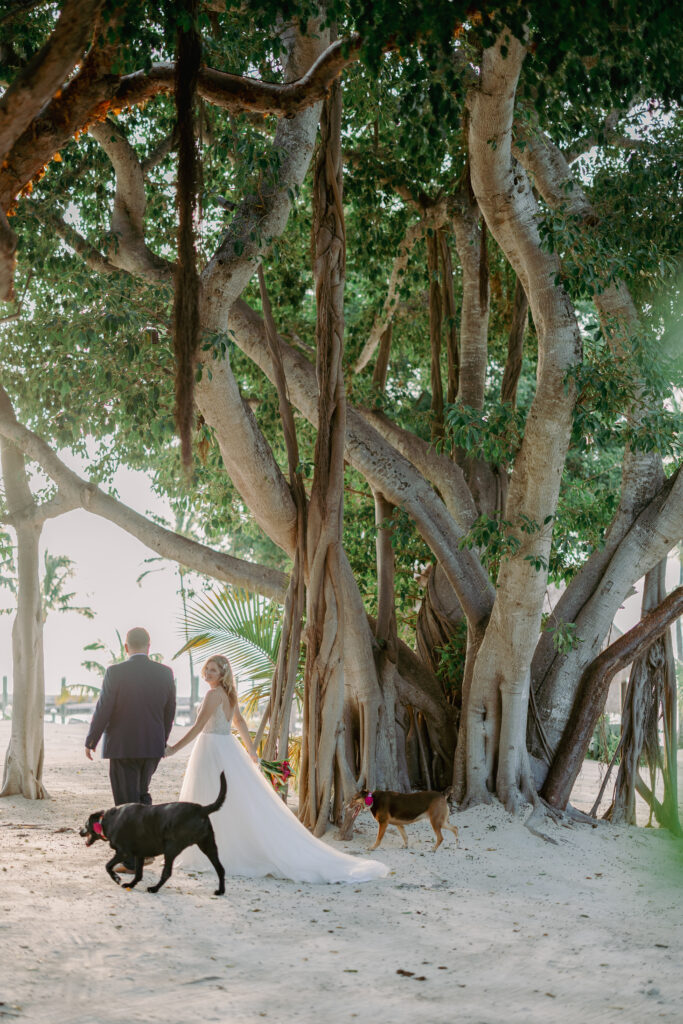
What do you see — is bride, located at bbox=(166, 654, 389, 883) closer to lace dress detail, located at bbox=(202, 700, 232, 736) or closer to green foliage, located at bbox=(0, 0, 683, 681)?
lace dress detail, located at bbox=(202, 700, 232, 736)

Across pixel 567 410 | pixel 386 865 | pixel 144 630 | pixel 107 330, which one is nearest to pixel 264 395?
pixel 107 330

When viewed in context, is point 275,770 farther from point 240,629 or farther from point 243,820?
point 240,629

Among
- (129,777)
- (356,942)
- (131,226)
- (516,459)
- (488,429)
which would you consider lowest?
(356,942)

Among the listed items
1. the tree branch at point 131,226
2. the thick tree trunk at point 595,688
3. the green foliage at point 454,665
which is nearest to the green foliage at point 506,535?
the thick tree trunk at point 595,688

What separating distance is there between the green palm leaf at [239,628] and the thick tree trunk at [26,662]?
1311 millimetres

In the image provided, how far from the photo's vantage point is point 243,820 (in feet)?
17.5

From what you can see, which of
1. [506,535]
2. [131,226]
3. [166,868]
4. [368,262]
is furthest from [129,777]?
[368,262]

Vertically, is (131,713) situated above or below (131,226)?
below

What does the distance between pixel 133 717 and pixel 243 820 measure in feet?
2.73

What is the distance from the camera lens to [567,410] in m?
6.25

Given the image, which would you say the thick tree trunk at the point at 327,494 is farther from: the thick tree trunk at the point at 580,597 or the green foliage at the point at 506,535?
the thick tree trunk at the point at 580,597

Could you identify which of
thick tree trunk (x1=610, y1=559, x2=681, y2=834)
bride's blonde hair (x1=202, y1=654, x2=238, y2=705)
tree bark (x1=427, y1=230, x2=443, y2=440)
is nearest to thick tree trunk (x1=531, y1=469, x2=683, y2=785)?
thick tree trunk (x1=610, y1=559, x2=681, y2=834)

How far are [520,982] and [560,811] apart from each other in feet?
13.0

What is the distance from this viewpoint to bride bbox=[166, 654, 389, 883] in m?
5.32
